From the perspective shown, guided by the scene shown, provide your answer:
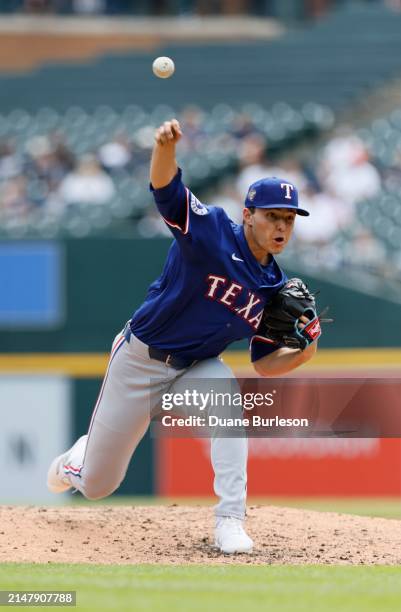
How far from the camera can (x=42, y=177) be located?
12953 mm

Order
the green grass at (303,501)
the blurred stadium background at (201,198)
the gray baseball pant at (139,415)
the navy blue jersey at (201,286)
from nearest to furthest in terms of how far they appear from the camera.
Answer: the navy blue jersey at (201,286), the gray baseball pant at (139,415), the green grass at (303,501), the blurred stadium background at (201,198)

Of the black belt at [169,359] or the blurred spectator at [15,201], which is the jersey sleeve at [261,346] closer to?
the black belt at [169,359]

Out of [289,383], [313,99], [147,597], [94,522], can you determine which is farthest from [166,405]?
[313,99]

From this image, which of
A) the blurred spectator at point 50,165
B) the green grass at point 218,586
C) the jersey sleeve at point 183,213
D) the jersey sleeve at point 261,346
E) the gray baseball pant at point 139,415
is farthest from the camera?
the blurred spectator at point 50,165

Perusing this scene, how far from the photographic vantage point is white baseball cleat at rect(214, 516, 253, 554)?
5.54 m

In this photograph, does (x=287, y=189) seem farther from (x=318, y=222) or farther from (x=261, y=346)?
(x=318, y=222)

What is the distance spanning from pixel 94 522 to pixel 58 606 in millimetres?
1919

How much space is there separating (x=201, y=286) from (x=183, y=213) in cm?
34

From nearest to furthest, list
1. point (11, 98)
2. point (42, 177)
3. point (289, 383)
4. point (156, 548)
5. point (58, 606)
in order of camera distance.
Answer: point (58, 606), point (156, 548), point (289, 383), point (42, 177), point (11, 98)

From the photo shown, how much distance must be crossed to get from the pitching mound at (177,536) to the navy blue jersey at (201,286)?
0.92m

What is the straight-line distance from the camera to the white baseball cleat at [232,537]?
5539 millimetres

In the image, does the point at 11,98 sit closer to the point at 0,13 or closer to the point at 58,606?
the point at 0,13

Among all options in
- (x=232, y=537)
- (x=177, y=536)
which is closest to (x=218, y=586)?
(x=232, y=537)

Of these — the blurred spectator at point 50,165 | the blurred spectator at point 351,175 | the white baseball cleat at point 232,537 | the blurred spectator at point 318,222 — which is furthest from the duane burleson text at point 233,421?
the blurred spectator at point 50,165
